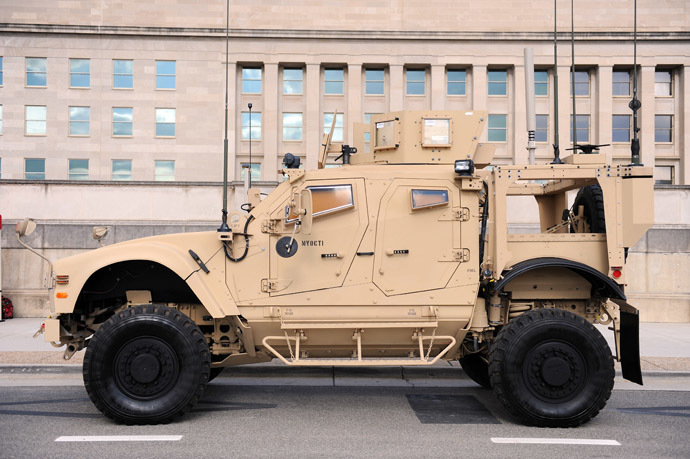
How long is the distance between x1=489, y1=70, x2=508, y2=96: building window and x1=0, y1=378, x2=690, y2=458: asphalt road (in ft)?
125

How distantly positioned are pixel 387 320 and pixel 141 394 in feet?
8.07

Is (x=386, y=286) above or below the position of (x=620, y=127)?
below

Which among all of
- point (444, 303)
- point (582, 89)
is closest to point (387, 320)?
point (444, 303)

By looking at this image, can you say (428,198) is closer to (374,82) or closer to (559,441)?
(559,441)

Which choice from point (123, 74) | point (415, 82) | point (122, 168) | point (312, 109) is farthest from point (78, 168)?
point (415, 82)

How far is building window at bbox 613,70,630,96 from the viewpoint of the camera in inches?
1732

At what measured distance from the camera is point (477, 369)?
7.85 metres

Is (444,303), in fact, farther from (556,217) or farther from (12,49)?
(12,49)

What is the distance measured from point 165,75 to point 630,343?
39728mm

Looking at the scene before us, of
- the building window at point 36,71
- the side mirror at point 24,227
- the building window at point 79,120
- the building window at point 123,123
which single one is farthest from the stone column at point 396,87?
the side mirror at point 24,227

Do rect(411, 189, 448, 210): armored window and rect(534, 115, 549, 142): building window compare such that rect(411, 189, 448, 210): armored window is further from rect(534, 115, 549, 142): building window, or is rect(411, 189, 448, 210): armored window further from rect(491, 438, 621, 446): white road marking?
rect(534, 115, 549, 142): building window

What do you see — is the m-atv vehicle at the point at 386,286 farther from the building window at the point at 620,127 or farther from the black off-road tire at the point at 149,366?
the building window at the point at 620,127

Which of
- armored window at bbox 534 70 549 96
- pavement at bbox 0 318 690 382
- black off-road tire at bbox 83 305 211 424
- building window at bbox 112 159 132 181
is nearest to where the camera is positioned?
black off-road tire at bbox 83 305 211 424

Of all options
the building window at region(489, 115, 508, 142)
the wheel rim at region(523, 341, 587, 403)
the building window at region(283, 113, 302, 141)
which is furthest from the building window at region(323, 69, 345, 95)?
the wheel rim at region(523, 341, 587, 403)
